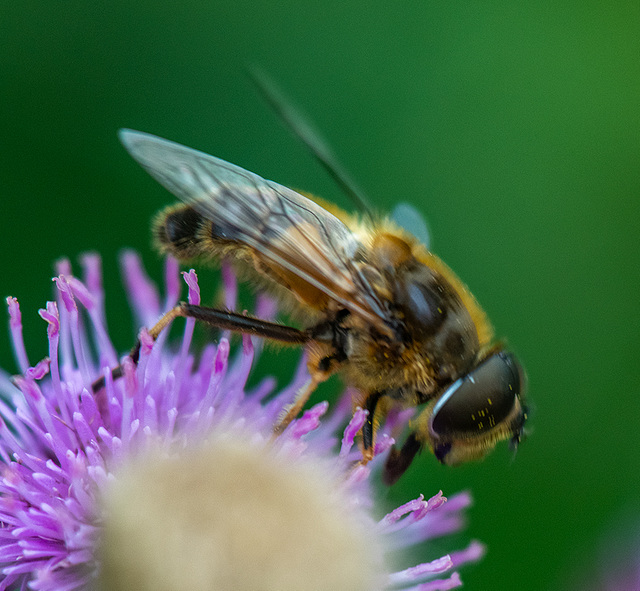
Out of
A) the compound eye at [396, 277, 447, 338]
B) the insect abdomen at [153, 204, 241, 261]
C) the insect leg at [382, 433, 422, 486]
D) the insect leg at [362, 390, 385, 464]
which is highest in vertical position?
the insect abdomen at [153, 204, 241, 261]

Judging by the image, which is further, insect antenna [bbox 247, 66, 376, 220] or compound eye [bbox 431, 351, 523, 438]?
insect antenna [bbox 247, 66, 376, 220]

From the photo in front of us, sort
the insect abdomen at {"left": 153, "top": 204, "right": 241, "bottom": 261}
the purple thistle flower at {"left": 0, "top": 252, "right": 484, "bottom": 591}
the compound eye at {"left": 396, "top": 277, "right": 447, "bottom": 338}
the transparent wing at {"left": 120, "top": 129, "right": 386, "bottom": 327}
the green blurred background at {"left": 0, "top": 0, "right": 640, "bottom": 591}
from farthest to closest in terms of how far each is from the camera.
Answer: the green blurred background at {"left": 0, "top": 0, "right": 640, "bottom": 591} → the insect abdomen at {"left": 153, "top": 204, "right": 241, "bottom": 261} → the compound eye at {"left": 396, "top": 277, "right": 447, "bottom": 338} → the transparent wing at {"left": 120, "top": 129, "right": 386, "bottom": 327} → the purple thistle flower at {"left": 0, "top": 252, "right": 484, "bottom": 591}

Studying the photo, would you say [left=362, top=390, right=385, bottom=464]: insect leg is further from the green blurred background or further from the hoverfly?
the green blurred background

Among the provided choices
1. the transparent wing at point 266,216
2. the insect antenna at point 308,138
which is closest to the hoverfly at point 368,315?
the transparent wing at point 266,216

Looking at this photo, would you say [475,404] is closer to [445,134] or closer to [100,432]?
[100,432]

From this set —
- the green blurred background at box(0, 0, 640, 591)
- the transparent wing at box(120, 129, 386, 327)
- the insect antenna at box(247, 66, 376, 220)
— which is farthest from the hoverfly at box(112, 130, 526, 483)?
the green blurred background at box(0, 0, 640, 591)

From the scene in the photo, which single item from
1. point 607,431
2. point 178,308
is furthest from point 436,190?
point 178,308

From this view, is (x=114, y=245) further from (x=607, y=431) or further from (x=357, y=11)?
(x=607, y=431)

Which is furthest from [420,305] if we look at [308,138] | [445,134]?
[445,134]
